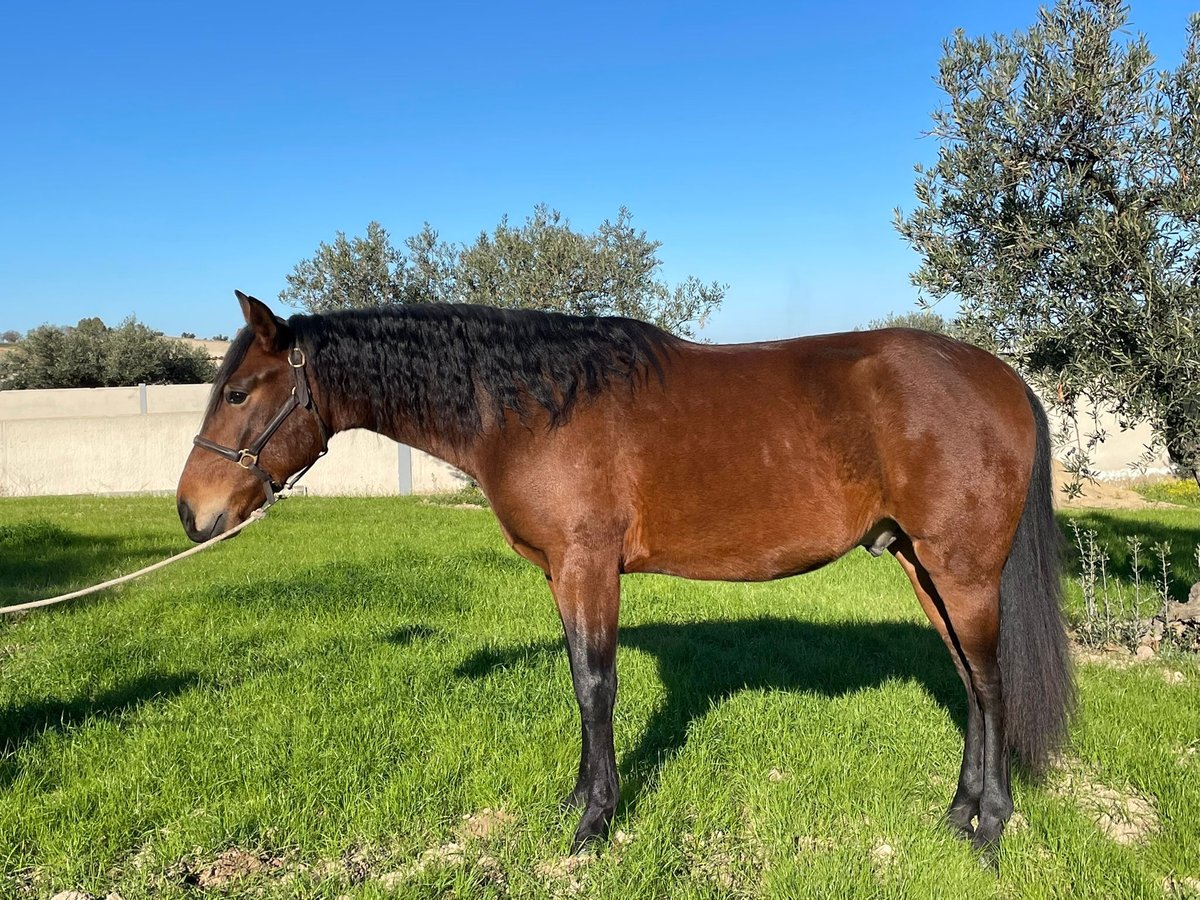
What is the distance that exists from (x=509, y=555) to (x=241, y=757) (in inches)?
215

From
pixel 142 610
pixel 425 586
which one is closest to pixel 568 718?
pixel 425 586

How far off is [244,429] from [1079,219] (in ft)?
19.4

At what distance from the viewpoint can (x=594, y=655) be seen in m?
3.06

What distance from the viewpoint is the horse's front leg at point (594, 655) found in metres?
3.04

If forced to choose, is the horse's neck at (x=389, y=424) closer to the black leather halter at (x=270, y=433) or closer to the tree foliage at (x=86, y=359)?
the black leather halter at (x=270, y=433)

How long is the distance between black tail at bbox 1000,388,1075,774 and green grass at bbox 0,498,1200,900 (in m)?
0.30

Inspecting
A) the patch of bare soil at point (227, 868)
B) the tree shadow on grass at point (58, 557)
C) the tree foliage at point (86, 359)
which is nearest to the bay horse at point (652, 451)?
the patch of bare soil at point (227, 868)

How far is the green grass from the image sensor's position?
281 cm

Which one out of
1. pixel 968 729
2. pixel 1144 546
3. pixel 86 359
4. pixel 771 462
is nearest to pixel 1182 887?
pixel 968 729

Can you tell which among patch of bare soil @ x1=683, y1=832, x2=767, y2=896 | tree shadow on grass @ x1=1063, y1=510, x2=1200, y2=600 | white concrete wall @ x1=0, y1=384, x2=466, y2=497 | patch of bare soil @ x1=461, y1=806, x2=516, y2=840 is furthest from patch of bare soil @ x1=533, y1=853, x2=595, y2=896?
white concrete wall @ x1=0, y1=384, x2=466, y2=497

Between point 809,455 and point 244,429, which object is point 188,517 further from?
point 809,455

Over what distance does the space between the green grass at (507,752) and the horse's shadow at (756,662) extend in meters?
0.03

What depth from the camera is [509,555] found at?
9.03 m

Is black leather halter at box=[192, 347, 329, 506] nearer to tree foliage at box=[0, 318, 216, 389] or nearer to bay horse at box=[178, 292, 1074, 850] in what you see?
bay horse at box=[178, 292, 1074, 850]
